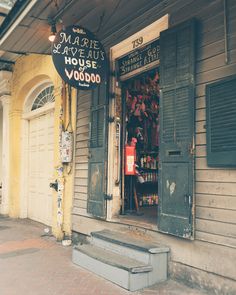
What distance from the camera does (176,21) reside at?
4.86m

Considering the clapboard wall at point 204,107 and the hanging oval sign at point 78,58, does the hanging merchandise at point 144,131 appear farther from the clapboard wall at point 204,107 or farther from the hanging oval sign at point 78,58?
the clapboard wall at point 204,107

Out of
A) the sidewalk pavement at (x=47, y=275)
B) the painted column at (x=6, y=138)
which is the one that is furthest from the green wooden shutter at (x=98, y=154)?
the painted column at (x=6, y=138)

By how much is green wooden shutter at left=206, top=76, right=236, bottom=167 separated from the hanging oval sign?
6.63ft

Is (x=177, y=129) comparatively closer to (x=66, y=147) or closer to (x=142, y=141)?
(x=142, y=141)

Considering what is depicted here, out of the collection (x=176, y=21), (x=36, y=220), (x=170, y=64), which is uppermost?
(x=176, y=21)

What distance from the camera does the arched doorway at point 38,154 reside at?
9.06 meters

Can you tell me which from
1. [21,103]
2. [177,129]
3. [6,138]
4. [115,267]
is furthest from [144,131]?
[6,138]

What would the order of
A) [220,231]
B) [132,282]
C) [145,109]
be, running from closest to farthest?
[220,231]
[132,282]
[145,109]

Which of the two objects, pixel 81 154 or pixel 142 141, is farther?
pixel 142 141

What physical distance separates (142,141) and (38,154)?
3718mm

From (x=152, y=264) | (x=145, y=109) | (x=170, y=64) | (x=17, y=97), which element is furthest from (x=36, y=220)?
(x=170, y=64)

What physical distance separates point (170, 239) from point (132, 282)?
79 cm

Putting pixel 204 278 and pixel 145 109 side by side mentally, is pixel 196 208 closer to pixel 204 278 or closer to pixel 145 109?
pixel 204 278

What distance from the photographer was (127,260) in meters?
4.71
